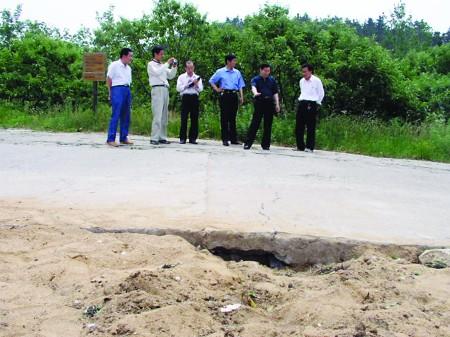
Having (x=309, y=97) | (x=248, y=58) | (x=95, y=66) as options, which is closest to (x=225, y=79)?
(x=309, y=97)

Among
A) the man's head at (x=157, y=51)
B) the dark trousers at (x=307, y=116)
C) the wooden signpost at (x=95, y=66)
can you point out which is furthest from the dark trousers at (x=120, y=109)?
the wooden signpost at (x=95, y=66)

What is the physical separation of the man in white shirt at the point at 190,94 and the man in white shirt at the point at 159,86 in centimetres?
43

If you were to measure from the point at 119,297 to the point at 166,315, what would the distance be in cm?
35

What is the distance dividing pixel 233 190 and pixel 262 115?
4.77 m

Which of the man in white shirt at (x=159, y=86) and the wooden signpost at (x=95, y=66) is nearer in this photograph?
the man in white shirt at (x=159, y=86)

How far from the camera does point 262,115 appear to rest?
1081 cm

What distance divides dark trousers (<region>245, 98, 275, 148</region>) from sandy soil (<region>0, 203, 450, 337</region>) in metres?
6.42

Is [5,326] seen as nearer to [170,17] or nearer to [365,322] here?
[365,322]

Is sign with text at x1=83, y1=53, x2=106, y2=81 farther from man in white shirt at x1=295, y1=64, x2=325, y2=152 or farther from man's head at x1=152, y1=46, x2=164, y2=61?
man in white shirt at x1=295, y1=64, x2=325, y2=152

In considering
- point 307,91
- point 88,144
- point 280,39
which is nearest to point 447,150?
point 307,91

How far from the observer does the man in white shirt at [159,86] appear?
33.9 feet

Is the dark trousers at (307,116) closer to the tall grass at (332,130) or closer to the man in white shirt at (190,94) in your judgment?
the tall grass at (332,130)

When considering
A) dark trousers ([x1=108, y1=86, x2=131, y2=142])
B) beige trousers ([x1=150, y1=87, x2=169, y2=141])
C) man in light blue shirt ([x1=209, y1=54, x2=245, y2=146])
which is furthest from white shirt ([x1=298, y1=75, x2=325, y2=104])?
dark trousers ([x1=108, y1=86, x2=131, y2=142])

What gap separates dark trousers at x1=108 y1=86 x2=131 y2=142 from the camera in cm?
991
